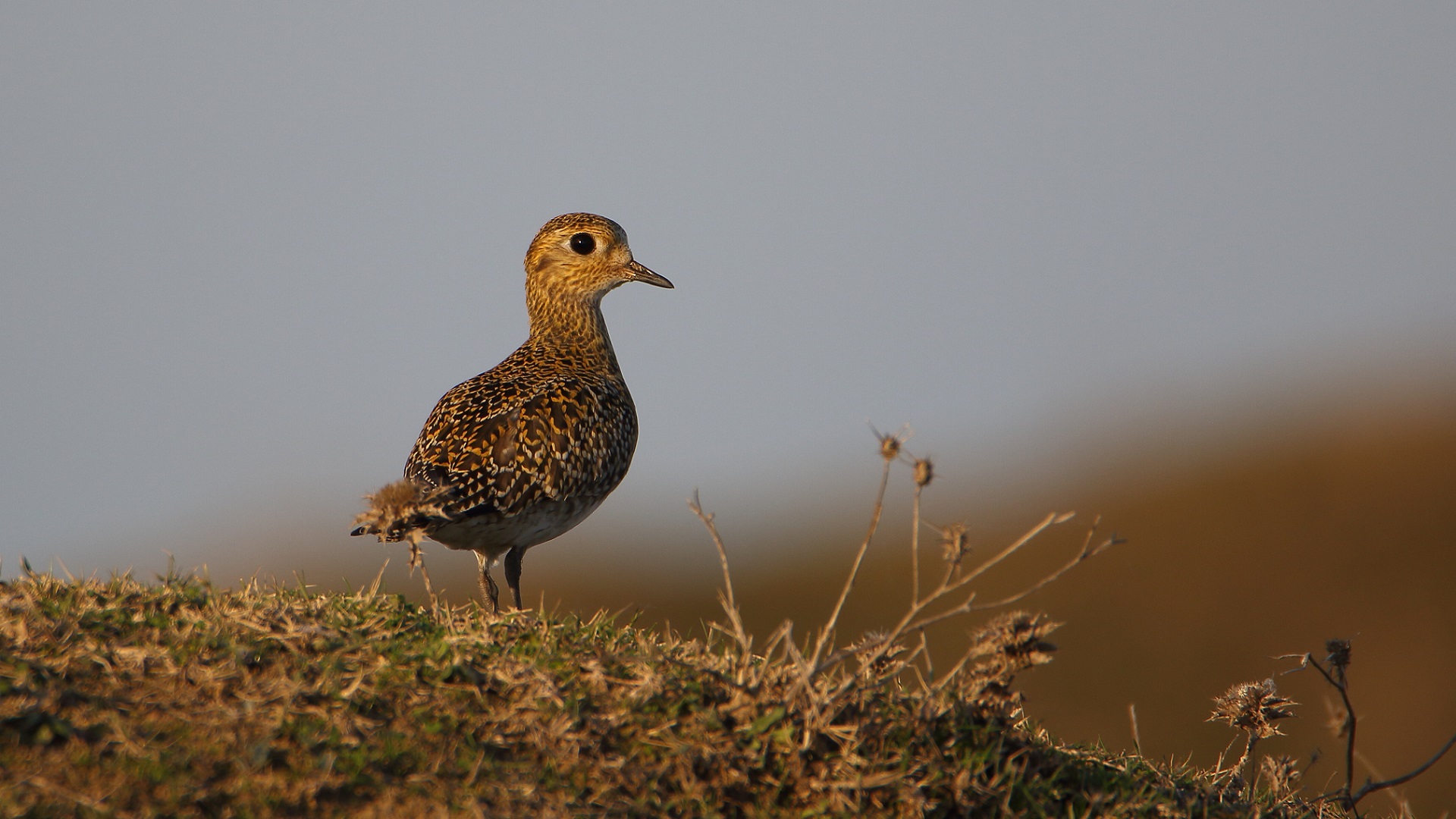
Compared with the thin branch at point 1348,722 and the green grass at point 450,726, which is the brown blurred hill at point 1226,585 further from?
the green grass at point 450,726

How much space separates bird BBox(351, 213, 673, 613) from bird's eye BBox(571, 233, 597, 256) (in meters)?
0.59

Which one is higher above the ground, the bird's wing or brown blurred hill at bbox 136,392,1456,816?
the bird's wing

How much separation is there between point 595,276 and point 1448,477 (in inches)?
466

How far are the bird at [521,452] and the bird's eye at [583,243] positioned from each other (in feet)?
1.92

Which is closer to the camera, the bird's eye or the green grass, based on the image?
the green grass

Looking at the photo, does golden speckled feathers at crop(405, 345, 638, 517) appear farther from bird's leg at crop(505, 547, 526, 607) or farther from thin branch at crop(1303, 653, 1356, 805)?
thin branch at crop(1303, 653, 1356, 805)

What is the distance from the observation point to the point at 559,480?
726 cm

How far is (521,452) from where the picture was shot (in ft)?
23.6

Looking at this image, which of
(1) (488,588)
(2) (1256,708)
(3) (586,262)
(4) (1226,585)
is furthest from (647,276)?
(4) (1226,585)

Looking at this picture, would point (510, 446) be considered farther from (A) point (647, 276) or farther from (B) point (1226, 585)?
(B) point (1226, 585)

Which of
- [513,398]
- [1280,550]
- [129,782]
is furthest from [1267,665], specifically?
[129,782]

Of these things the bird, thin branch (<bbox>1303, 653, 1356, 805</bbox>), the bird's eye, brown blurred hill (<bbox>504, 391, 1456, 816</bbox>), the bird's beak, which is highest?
the bird's eye

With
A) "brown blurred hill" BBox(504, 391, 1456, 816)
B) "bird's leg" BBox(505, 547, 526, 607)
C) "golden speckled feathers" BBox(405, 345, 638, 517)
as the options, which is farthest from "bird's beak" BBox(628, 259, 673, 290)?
"brown blurred hill" BBox(504, 391, 1456, 816)

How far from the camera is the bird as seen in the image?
693 centimetres
